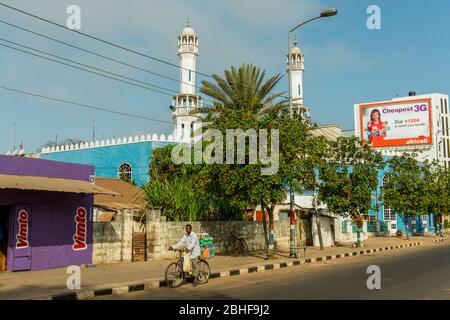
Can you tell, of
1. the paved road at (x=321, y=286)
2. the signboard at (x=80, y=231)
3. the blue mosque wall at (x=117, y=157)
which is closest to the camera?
the paved road at (x=321, y=286)

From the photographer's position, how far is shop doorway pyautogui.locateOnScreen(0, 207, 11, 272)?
1489 centimetres

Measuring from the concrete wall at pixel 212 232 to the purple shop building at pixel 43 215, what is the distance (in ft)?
8.39

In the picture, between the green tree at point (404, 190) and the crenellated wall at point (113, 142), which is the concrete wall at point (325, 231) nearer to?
the green tree at point (404, 190)

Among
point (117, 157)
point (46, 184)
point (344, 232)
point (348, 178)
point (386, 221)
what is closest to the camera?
point (46, 184)

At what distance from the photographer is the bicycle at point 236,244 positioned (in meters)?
22.5

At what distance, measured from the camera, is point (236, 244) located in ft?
74.8

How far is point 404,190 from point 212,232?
62.9ft

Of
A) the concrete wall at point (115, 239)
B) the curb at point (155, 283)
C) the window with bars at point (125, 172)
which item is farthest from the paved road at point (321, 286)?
the window with bars at point (125, 172)

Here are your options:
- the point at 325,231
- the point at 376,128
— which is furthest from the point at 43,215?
the point at 376,128

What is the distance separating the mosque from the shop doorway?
55.6ft

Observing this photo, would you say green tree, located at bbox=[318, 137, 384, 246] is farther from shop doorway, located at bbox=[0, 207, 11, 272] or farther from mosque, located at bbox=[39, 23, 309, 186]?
shop doorway, located at bbox=[0, 207, 11, 272]

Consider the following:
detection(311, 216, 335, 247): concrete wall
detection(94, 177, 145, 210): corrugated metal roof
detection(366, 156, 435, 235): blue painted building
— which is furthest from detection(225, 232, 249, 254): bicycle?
detection(366, 156, 435, 235): blue painted building

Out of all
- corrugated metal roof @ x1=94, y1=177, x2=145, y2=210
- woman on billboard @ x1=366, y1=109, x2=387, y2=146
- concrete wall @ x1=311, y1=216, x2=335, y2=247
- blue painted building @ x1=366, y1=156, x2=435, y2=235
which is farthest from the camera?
woman on billboard @ x1=366, y1=109, x2=387, y2=146

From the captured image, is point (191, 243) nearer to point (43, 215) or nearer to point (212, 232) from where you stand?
point (43, 215)
